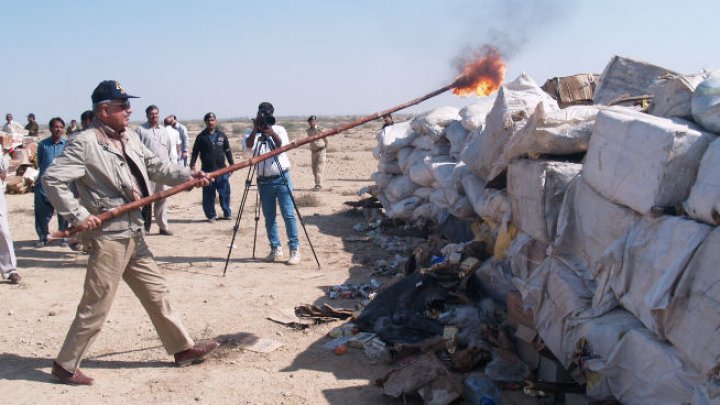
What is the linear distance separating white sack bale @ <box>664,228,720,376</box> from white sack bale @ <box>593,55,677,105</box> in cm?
301

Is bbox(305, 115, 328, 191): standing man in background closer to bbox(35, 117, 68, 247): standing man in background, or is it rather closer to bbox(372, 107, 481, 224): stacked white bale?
bbox(372, 107, 481, 224): stacked white bale

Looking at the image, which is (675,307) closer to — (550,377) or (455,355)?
(550,377)

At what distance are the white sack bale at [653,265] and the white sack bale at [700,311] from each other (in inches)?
1.8

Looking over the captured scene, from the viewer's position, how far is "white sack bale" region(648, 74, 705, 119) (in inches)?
154

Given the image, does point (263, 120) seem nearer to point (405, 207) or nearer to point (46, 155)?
point (405, 207)

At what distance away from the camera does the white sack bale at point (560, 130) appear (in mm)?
4684

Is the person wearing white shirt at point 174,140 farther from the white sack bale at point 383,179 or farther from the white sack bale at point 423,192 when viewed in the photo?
the white sack bale at point 423,192

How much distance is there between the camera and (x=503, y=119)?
5645 mm

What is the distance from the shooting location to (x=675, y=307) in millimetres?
3088

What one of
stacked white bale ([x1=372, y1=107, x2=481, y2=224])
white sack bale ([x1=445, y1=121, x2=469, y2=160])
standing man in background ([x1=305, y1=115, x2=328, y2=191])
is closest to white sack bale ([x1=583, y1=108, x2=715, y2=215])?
stacked white bale ([x1=372, y1=107, x2=481, y2=224])

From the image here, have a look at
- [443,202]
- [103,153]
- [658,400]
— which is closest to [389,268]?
[443,202]

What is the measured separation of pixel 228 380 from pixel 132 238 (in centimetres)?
117

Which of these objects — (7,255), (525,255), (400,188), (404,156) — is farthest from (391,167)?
(525,255)

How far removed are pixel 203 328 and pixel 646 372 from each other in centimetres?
369
